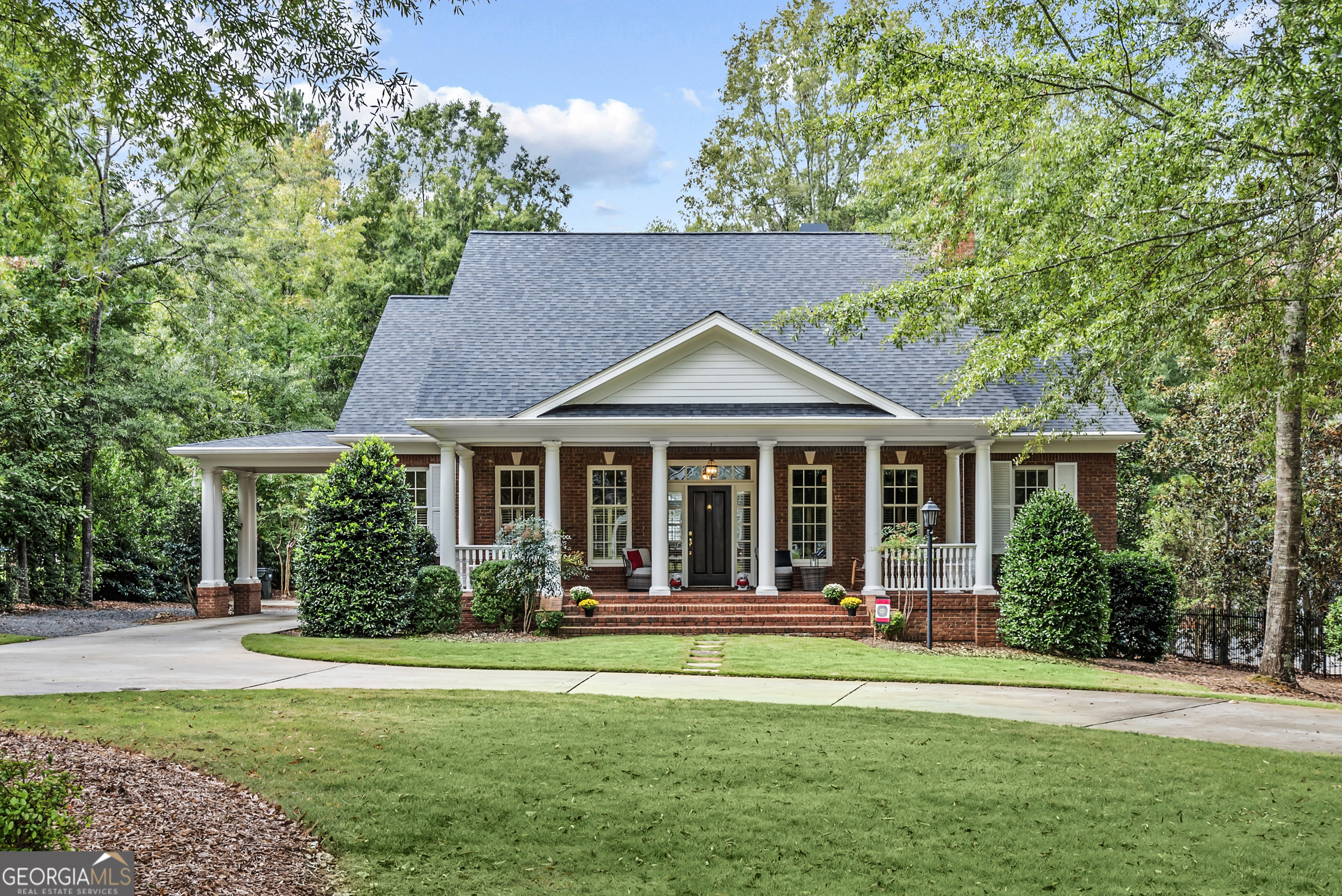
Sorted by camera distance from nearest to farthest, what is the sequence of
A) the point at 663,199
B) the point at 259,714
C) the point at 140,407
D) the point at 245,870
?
the point at 245,870, the point at 259,714, the point at 140,407, the point at 663,199

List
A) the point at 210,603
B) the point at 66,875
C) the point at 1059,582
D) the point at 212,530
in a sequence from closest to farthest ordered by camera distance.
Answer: the point at 66,875 → the point at 1059,582 → the point at 212,530 → the point at 210,603

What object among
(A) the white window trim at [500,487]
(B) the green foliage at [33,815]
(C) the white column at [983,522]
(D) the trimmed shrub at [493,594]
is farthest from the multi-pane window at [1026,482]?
(B) the green foliage at [33,815]

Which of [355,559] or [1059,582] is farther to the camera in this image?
[355,559]

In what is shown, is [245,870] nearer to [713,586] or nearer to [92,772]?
[92,772]

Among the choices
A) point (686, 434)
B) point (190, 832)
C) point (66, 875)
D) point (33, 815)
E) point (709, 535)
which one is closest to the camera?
point (33, 815)

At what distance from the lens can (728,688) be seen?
11.3 metres

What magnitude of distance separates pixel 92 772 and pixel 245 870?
201 centimetres

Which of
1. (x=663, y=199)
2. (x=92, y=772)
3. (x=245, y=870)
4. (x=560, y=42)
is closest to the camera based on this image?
(x=245, y=870)

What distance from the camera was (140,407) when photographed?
21.5 meters

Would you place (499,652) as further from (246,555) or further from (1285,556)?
(1285,556)

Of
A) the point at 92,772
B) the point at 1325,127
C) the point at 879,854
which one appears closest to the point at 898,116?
the point at 1325,127

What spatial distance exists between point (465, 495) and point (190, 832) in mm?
12960

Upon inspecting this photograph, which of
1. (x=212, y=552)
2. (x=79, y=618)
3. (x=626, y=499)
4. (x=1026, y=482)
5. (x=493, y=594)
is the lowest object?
(x=79, y=618)

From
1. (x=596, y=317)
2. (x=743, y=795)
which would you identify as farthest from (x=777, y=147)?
(x=743, y=795)
